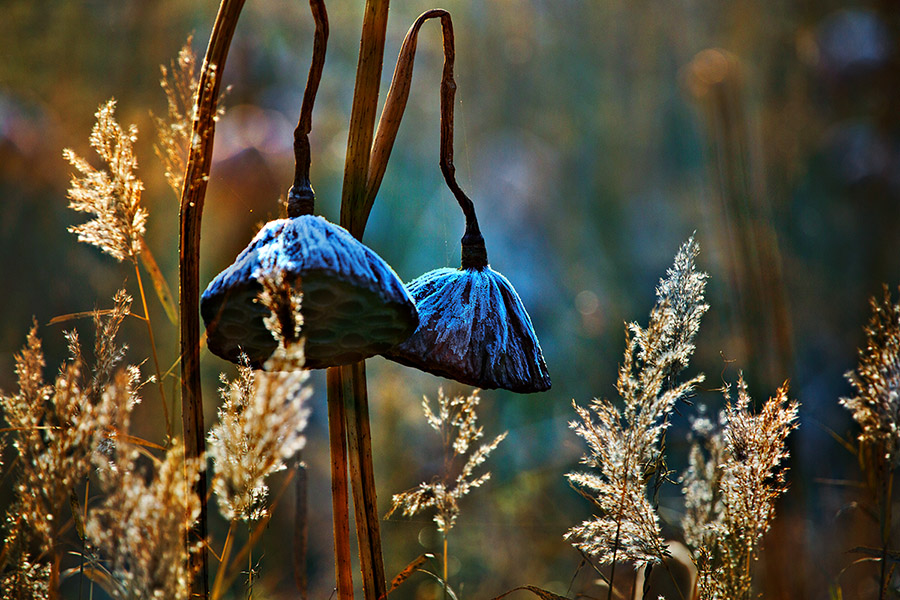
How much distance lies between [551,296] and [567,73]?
1627 mm

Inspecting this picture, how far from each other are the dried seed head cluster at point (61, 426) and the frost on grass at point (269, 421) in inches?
3.0

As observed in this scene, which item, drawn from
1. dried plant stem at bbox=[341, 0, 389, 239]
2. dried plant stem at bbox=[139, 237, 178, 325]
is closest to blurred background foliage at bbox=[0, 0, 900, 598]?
dried plant stem at bbox=[139, 237, 178, 325]

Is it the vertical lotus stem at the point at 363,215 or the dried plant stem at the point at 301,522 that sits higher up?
the vertical lotus stem at the point at 363,215

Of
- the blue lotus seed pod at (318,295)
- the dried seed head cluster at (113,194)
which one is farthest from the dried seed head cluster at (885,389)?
the dried seed head cluster at (113,194)

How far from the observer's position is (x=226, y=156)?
164 cm

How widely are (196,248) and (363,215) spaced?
14 cm

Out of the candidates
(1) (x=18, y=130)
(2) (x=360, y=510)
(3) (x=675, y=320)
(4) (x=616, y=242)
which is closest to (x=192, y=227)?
(2) (x=360, y=510)

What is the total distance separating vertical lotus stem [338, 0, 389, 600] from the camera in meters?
0.57

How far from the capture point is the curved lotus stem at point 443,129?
0.57 metres

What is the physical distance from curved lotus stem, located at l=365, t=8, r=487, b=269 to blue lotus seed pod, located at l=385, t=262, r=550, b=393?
2cm

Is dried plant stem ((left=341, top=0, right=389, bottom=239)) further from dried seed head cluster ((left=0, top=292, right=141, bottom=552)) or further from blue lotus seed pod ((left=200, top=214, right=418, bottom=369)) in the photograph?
dried seed head cluster ((left=0, top=292, right=141, bottom=552))

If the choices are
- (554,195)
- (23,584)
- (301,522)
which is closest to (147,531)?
(23,584)

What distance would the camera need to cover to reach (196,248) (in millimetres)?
549

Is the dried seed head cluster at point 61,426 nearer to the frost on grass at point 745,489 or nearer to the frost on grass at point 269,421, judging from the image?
the frost on grass at point 269,421
